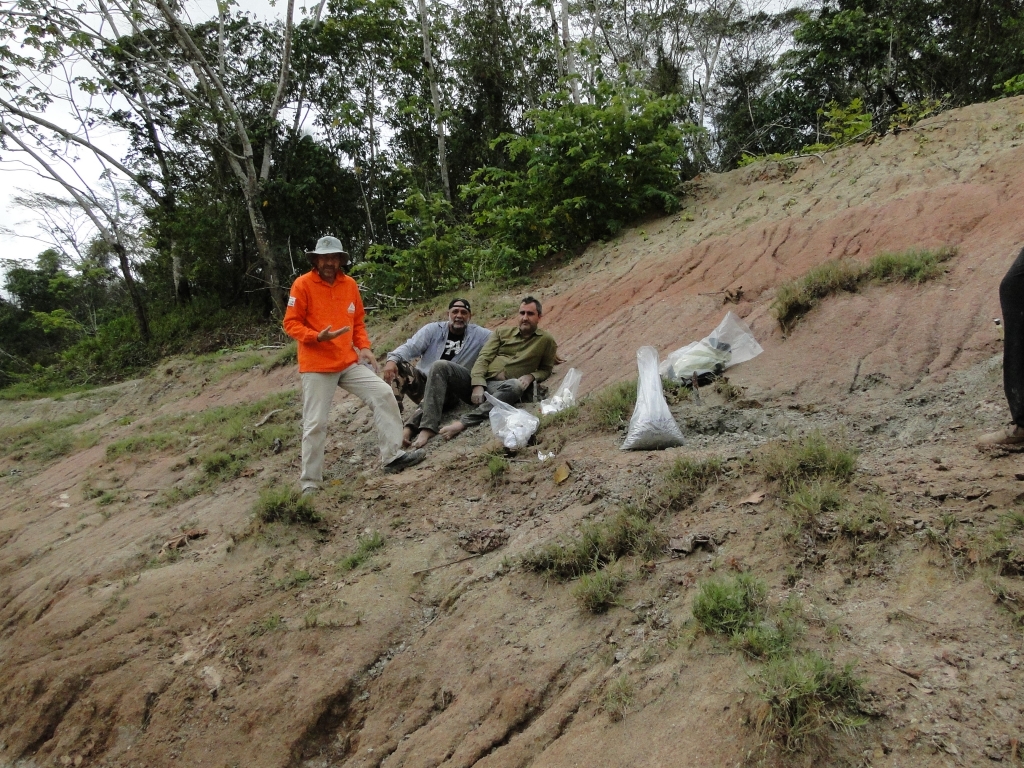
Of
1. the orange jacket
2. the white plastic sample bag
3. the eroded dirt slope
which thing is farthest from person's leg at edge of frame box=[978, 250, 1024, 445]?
the orange jacket

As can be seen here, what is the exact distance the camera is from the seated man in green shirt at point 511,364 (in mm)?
5375

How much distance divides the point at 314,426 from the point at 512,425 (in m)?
1.34

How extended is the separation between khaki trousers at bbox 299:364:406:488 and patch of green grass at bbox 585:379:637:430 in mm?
1398

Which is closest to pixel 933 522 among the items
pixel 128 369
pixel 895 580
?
pixel 895 580

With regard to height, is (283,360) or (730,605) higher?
(283,360)

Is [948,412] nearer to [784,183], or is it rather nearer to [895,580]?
[895,580]

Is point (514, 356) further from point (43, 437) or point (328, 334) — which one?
point (43, 437)

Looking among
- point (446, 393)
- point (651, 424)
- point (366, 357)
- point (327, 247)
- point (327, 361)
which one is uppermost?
point (327, 247)

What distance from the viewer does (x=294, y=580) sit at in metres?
3.53

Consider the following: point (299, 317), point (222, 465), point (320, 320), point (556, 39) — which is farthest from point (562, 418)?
point (556, 39)

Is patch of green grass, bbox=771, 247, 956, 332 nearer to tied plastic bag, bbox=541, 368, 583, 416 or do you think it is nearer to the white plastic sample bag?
the white plastic sample bag

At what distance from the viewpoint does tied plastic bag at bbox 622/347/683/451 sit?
3869 millimetres

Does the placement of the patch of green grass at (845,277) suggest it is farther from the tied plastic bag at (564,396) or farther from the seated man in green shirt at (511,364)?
the seated man in green shirt at (511,364)

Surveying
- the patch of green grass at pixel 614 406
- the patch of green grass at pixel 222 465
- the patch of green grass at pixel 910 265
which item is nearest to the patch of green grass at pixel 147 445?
the patch of green grass at pixel 222 465
